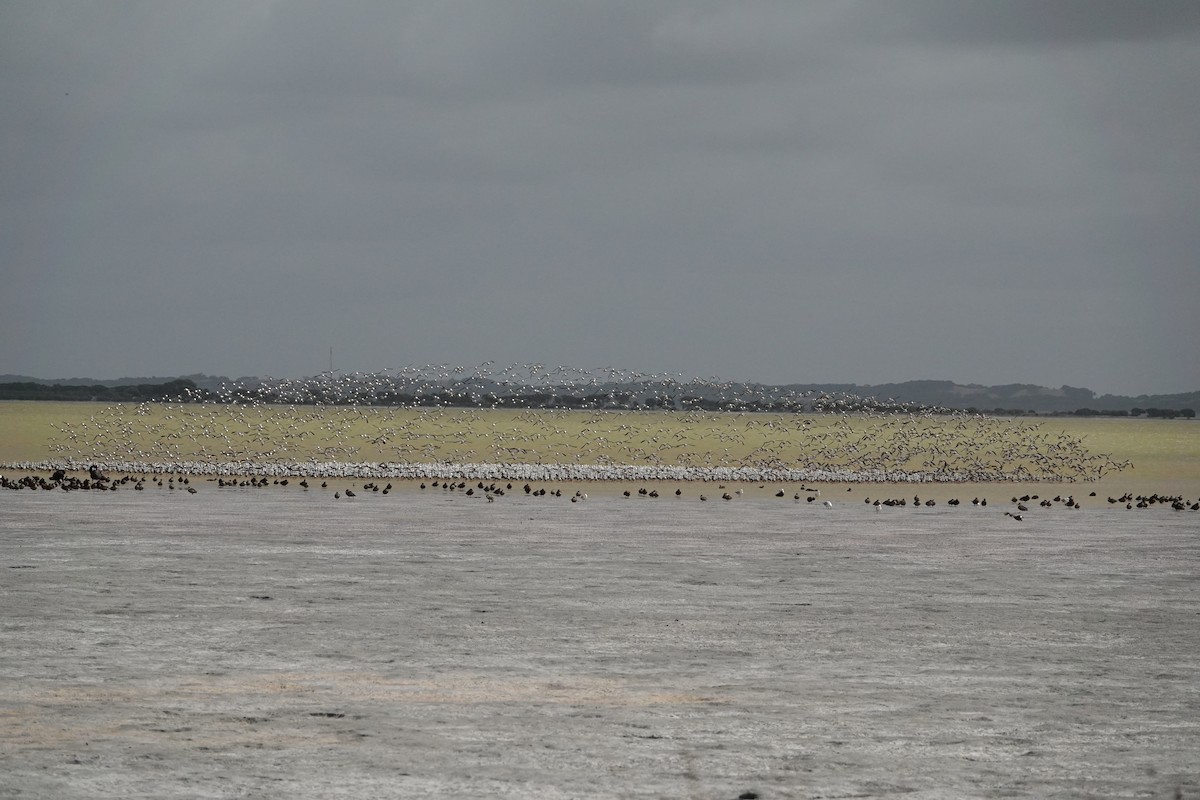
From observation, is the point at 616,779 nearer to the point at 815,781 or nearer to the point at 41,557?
the point at 815,781

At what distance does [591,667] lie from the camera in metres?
11.2

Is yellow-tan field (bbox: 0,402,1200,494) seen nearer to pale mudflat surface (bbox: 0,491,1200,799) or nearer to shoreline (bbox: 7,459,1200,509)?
shoreline (bbox: 7,459,1200,509)

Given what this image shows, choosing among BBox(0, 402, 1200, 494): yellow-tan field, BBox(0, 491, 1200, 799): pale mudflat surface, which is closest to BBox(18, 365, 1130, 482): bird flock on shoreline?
BBox(0, 402, 1200, 494): yellow-tan field

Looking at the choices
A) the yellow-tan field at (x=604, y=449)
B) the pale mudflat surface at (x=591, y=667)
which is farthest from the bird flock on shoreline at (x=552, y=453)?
the pale mudflat surface at (x=591, y=667)

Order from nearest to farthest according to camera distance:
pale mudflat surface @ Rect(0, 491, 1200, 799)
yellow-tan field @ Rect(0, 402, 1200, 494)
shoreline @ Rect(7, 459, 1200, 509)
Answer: pale mudflat surface @ Rect(0, 491, 1200, 799) < shoreline @ Rect(7, 459, 1200, 509) < yellow-tan field @ Rect(0, 402, 1200, 494)

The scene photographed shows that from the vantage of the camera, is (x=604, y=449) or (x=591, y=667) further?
(x=604, y=449)

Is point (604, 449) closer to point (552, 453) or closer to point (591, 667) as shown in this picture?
point (552, 453)

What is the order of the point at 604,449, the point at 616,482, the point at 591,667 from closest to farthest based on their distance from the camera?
1. the point at 591,667
2. the point at 616,482
3. the point at 604,449

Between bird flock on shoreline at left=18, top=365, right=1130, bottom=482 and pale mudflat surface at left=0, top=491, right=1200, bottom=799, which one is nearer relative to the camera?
pale mudflat surface at left=0, top=491, right=1200, bottom=799

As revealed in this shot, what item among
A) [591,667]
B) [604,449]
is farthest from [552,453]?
[591,667]

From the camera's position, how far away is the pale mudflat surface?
811 centimetres

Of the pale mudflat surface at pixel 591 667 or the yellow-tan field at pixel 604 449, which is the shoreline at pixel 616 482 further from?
the pale mudflat surface at pixel 591 667

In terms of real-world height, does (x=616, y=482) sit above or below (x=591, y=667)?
below

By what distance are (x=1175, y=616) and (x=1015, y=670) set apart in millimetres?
3962
